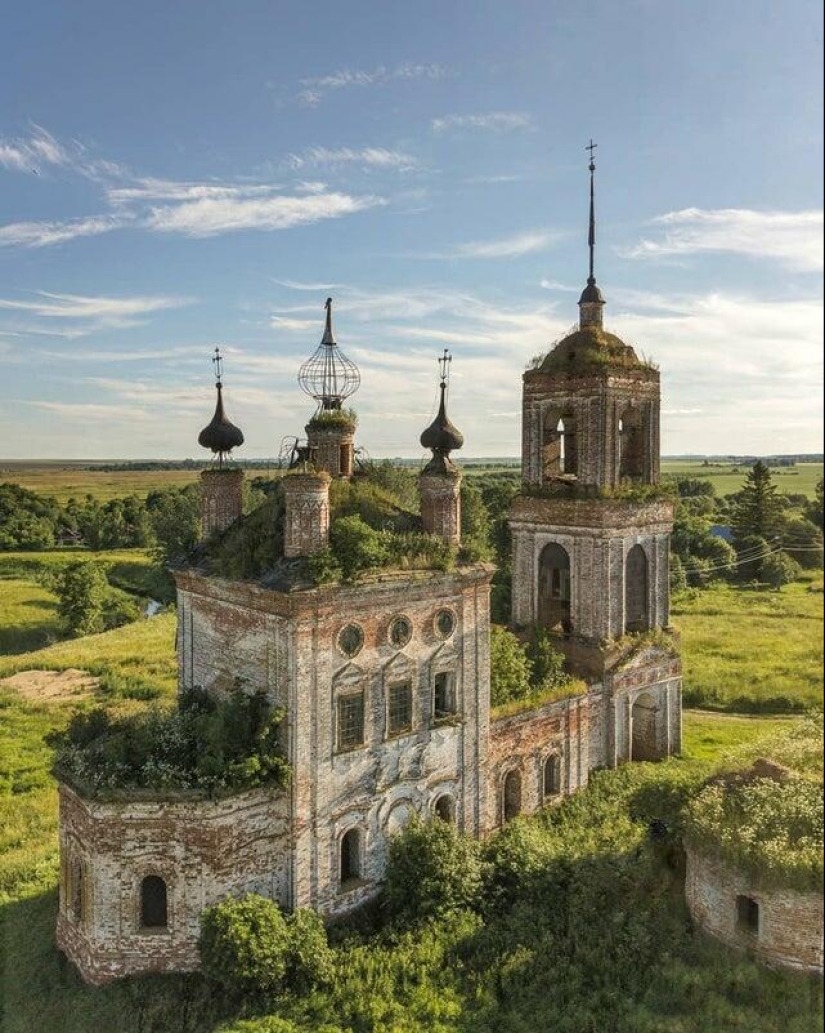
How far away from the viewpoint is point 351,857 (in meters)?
17.7

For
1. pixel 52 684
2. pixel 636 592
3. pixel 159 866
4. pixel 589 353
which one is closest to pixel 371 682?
pixel 159 866

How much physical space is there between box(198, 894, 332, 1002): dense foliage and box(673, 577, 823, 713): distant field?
10.1 meters

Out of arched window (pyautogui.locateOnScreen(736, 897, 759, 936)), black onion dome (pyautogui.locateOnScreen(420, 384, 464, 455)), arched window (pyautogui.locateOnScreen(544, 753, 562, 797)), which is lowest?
arched window (pyautogui.locateOnScreen(544, 753, 562, 797))

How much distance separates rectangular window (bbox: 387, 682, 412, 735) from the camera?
58.8 ft

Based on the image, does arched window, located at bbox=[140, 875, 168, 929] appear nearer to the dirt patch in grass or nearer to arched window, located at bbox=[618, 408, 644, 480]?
arched window, located at bbox=[618, 408, 644, 480]

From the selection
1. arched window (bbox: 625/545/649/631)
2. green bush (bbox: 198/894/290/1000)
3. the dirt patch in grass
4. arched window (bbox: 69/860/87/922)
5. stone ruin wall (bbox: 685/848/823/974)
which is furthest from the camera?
the dirt patch in grass

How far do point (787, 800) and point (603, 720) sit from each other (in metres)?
12.7

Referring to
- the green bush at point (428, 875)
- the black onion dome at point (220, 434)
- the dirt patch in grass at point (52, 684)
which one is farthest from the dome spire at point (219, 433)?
the dirt patch in grass at point (52, 684)

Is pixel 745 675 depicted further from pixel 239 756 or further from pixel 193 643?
pixel 193 643

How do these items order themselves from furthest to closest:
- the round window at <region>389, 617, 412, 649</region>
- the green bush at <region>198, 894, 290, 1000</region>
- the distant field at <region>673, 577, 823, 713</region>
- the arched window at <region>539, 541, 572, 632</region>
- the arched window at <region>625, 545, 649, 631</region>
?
1. the arched window at <region>539, 541, 572, 632</region>
2. the arched window at <region>625, 545, 649, 631</region>
3. the round window at <region>389, 617, 412, 649</region>
4. the green bush at <region>198, 894, 290, 1000</region>
5. the distant field at <region>673, 577, 823, 713</region>

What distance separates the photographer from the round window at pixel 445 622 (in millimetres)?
18539

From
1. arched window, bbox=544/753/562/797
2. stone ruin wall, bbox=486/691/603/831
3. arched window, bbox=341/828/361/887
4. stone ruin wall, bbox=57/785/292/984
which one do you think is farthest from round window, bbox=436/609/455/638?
arched window, bbox=544/753/562/797

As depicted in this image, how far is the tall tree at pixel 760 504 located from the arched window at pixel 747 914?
19.9 ft

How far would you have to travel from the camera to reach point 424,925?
53.9 feet
